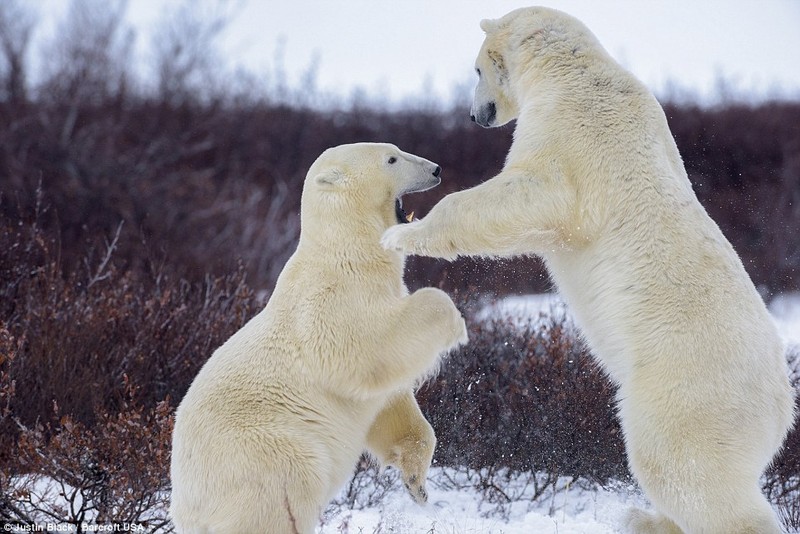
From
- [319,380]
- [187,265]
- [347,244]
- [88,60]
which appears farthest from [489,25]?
[88,60]

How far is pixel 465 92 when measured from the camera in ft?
45.1

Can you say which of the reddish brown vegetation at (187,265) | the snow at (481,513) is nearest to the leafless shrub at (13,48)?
the reddish brown vegetation at (187,265)

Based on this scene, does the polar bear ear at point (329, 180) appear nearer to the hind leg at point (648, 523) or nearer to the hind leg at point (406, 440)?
the hind leg at point (406, 440)

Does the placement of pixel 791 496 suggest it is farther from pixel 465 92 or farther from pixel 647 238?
pixel 465 92

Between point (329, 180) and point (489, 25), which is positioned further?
point (489, 25)

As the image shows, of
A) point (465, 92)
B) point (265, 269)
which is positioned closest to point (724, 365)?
point (265, 269)

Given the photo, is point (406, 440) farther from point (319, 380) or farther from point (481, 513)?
point (481, 513)

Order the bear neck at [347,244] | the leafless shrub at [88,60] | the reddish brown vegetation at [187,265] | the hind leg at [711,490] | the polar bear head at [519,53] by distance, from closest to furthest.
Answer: the hind leg at [711,490] → the bear neck at [347,244] → the polar bear head at [519,53] → the reddish brown vegetation at [187,265] → the leafless shrub at [88,60]

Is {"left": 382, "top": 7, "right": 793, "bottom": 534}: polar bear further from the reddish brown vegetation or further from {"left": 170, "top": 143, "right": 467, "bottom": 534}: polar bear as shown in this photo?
the reddish brown vegetation

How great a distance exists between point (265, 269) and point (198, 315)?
317 centimetres

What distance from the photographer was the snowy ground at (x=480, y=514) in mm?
3299

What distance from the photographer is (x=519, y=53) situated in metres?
3.01

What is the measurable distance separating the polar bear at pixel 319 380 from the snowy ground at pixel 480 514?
1.69ft

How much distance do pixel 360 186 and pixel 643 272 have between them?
0.88 m
